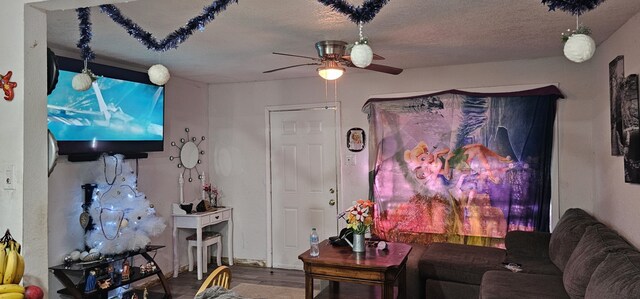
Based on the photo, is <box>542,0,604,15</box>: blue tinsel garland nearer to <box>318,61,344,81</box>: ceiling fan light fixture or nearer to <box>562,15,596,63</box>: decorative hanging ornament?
<box>562,15,596,63</box>: decorative hanging ornament

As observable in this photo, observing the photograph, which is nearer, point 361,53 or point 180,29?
point 361,53

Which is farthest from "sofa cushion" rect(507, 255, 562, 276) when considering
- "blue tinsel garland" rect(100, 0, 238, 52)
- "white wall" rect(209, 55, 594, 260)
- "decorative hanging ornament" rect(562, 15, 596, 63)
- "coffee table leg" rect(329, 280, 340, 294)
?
"blue tinsel garland" rect(100, 0, 238, 52)

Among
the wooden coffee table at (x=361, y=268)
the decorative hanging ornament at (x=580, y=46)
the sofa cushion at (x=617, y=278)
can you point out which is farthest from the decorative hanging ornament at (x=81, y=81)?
the sofa cushion at (x=617, y=278)

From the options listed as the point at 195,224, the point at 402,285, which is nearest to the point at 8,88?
the point at 402,285

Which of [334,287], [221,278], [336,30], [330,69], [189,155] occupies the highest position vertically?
[336,30]

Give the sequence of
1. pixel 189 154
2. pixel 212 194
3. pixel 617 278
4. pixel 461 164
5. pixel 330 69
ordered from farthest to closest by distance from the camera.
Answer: pixel 212 194, pixel 189 154, pixel 461 164, pixel 330 69, pixel 617 278

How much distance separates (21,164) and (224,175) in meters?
3.75

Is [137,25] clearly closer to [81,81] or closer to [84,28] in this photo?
[84,28]

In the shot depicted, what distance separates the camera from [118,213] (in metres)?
3.96

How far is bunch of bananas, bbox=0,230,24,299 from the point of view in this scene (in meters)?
1.81

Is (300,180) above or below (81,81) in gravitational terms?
below

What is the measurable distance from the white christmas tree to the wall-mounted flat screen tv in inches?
8.9

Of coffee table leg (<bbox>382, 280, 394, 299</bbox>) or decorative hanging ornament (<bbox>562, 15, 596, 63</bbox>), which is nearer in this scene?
decorative hanging ornament (<bbox>562, 15, 596, 63</bbox>)

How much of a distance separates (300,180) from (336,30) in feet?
8.27
